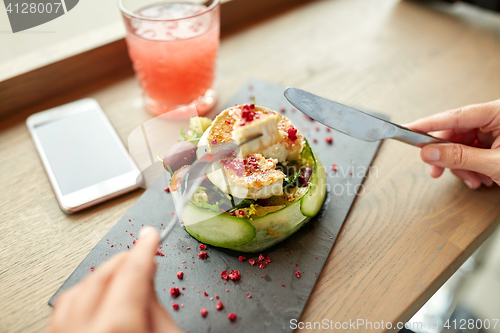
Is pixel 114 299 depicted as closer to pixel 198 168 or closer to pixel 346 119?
pixel 198 168

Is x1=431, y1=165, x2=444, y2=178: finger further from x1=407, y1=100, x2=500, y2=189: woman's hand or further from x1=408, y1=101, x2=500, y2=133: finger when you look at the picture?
x1=408, y1=101, x2=500, y2=133: finger

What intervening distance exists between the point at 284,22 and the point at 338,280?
130 centimetres

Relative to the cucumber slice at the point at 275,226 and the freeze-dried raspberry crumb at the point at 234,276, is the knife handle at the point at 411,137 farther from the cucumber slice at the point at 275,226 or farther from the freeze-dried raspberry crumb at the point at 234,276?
the freeze-dried raspberry crumb at the point at 234,276

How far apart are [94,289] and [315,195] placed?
1.68 feet

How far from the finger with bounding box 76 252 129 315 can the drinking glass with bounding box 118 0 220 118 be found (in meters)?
0.61

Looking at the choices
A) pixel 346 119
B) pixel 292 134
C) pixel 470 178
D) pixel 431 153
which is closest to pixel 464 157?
pixel 431 153

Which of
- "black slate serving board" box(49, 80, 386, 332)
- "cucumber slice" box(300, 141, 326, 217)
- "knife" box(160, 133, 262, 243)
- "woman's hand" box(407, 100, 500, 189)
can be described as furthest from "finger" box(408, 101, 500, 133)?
"knife" box(160, 133, 262, 243)

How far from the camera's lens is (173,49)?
98 centimetres

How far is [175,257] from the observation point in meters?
0.78

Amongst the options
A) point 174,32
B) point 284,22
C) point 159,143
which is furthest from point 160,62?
point 284,22

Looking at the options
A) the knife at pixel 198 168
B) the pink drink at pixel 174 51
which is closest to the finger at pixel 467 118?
the knife at pixel 198 168

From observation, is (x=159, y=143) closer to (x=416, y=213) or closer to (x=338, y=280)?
(x=338, y=280)

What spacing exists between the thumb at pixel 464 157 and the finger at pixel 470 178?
0.13m

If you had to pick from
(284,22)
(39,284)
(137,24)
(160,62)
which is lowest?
(39,284)
